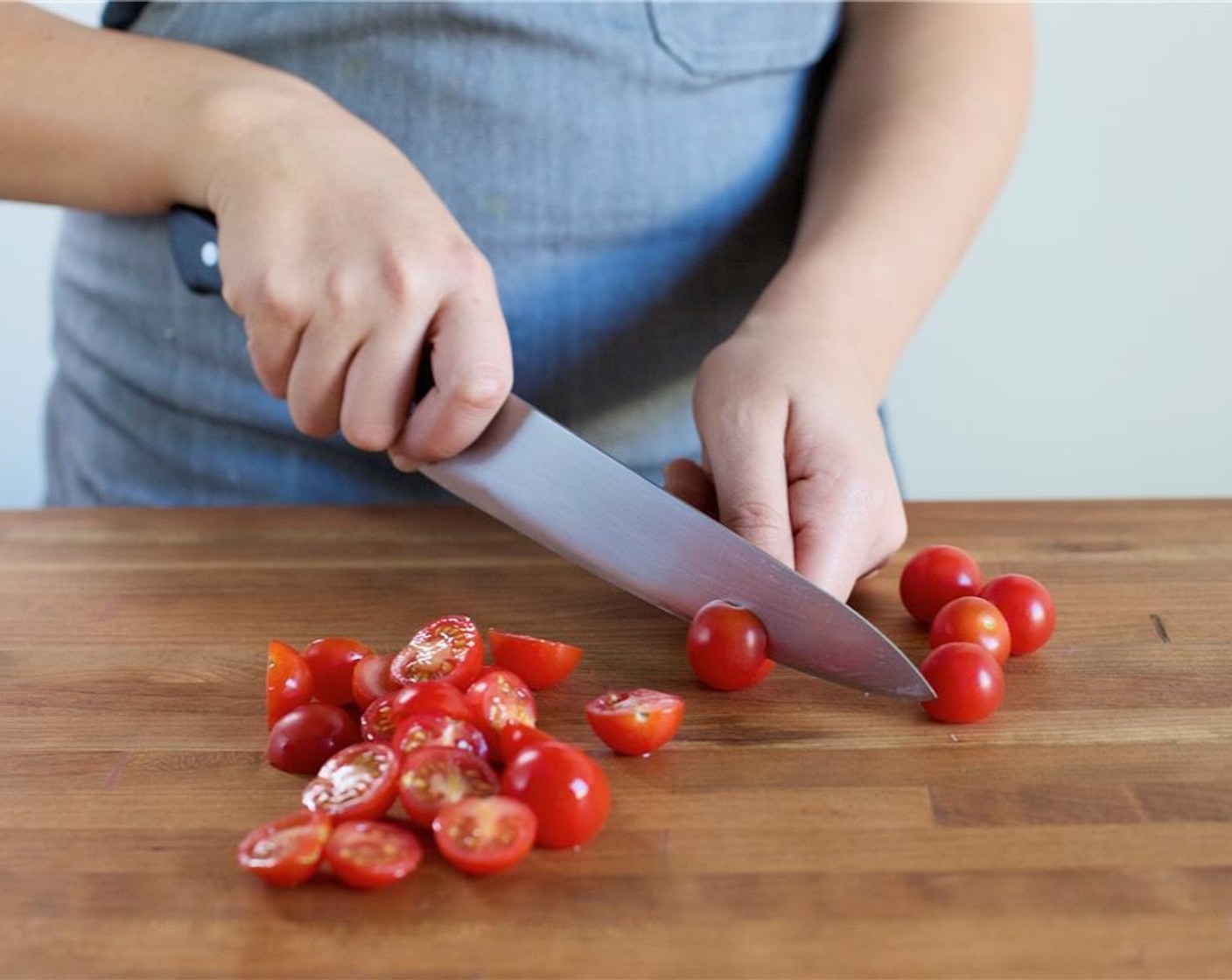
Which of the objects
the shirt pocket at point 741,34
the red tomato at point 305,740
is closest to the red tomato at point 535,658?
the red tomato at point 305,740

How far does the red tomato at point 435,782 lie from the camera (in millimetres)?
787

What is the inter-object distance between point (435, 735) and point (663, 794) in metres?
0.14

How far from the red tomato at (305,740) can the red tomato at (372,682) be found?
0.05m

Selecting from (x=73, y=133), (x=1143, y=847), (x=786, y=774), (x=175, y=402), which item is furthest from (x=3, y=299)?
(x=1143, y=847)

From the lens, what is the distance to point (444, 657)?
3.05ft

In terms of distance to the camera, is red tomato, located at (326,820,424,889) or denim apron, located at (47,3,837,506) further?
denim apron, located at (47,3,837,506)

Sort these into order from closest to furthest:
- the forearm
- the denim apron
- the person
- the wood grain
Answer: the wood grain → the person → the forearm → the denim apron

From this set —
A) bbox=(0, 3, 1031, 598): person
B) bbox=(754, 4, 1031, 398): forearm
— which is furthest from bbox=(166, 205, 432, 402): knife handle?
bbox=(754, 4, 1031, 398): forearm

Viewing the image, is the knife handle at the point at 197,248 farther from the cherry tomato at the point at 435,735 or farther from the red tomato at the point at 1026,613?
the red tomato at the point at 1026,613

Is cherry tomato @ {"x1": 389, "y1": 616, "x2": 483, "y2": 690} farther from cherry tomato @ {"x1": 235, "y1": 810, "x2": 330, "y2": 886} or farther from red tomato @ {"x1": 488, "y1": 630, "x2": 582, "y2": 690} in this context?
cherry tomato @ {"x1": 235, "y1": 810, "x2": 330, "y2": 886}

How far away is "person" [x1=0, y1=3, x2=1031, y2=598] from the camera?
102 centimetres

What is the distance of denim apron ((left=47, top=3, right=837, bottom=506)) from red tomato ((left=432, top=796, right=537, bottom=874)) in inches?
26.1

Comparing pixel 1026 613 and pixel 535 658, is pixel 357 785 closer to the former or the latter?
pixel 535 658

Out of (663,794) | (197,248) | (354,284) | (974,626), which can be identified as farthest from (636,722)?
(197,248)
